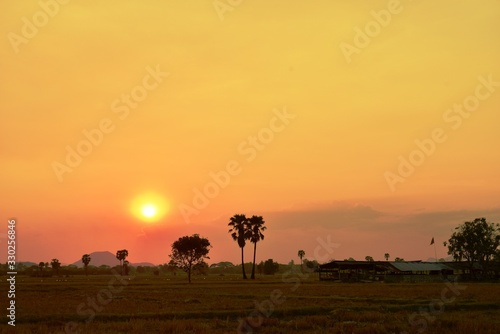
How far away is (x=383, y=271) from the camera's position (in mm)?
108875

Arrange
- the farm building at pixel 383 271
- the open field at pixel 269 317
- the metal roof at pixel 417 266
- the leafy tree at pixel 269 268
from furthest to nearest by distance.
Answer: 1. the leafy tree at pixel 269 268
2. the metal roof at pixel 417 266
3. the farm building at pixel 383 271
4. the open field at pixel 269 317

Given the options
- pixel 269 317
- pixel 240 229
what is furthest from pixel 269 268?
pixel 269 317

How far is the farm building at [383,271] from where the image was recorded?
103750 millimetres

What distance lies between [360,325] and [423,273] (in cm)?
8759

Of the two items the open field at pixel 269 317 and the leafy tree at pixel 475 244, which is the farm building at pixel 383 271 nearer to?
the leafy tree at pixel 475 244

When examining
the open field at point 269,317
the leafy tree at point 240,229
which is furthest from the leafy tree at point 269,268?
the open field at point 269,317

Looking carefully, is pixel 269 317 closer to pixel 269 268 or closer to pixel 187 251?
pixel 187 251

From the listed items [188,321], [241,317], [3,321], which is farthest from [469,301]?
[3,321]

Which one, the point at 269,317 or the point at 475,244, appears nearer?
the point at 269,317

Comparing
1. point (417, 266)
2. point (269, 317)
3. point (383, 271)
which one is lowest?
point (269, 317)

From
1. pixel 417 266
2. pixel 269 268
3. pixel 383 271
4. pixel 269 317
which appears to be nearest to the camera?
pixel 269 317

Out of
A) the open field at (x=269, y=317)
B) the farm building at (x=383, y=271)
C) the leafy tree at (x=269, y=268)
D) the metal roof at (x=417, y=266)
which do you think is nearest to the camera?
the open field at (x=269, y=317)

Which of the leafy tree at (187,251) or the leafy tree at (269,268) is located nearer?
the leafy tree at (187,251)

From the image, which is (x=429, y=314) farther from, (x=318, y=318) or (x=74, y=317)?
(x=74, y=317)
